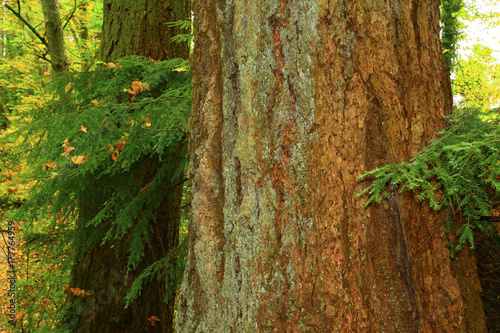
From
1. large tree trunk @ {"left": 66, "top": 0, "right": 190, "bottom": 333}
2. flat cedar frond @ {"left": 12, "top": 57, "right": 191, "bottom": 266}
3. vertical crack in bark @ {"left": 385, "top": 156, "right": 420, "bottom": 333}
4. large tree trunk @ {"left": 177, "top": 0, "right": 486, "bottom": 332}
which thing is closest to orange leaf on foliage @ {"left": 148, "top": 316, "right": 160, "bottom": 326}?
large tree trunk @ {"left": 66, "top": 0, "right": 190, "bottom": 333}

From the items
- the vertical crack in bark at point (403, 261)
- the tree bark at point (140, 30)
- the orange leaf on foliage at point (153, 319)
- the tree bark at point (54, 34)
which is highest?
the tree bark at point (54, 34)

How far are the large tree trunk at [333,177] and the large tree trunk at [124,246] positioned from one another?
2134mm

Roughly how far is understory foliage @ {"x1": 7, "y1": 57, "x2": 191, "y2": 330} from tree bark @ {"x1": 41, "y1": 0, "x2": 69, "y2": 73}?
10.1 ft

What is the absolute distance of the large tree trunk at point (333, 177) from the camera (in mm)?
1401

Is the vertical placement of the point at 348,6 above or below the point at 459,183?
above

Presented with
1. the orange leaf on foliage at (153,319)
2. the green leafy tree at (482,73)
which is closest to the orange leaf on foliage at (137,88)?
the orange leaf on foliage at (153,319)

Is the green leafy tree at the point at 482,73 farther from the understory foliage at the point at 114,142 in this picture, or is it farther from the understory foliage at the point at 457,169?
the understory foliage at the point at 457,169

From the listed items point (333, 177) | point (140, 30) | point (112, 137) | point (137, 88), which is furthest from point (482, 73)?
point (333, 177)

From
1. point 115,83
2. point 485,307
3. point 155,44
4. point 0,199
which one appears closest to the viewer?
point 485,307

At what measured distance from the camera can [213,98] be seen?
1.81 m

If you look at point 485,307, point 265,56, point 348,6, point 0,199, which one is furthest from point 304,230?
point 0,199

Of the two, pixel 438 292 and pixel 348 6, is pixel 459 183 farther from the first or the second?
pixel 348 6

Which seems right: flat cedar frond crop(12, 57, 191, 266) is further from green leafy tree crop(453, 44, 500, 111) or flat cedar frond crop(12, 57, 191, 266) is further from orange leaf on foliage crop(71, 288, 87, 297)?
green leafy tree crop(453, 44, 500, 111)

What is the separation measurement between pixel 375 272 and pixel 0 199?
29.9 feet
